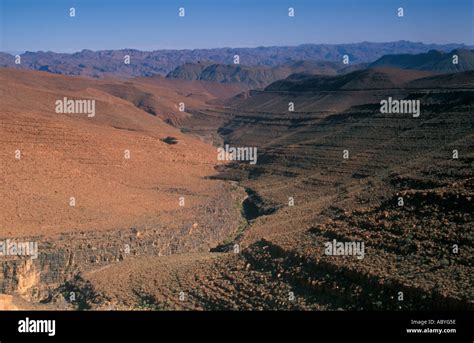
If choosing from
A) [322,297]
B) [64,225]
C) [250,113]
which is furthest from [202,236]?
[250,113]

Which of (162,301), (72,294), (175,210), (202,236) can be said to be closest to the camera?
(162,301)

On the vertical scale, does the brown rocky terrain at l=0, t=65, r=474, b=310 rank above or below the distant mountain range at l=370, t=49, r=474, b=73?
below

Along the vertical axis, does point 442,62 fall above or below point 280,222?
above

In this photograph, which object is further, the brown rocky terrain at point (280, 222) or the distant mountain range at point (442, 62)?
the distant mountain range at point (442, 62)

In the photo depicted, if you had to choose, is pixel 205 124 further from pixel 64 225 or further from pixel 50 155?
pixel 64 225

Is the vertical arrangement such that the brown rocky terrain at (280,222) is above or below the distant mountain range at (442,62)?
below

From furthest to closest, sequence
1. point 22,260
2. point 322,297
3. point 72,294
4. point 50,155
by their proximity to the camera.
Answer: point 50,155 < point 22,260 < point 72,294 < point 322,297

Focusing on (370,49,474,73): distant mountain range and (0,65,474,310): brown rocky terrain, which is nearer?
(0,65,474,310): brown rocky terrain

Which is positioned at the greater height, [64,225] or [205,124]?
[205,124]

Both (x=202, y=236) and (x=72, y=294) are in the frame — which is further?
(x=202, y=236)

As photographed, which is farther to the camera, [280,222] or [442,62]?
[442,62]

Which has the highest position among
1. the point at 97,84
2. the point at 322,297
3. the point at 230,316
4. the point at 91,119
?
the point at 97,84
